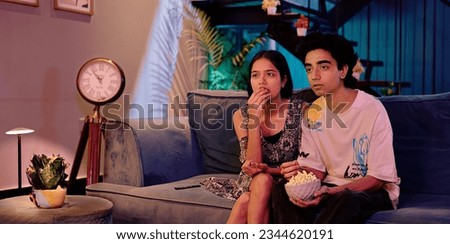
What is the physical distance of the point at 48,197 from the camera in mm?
2057

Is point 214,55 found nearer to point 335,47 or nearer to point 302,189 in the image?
point 335,47

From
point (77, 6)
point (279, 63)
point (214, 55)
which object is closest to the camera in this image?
point (279, 63)

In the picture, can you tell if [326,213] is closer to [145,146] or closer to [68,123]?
[145,146]

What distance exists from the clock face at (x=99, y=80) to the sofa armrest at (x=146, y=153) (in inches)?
19.7

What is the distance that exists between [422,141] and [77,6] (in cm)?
289

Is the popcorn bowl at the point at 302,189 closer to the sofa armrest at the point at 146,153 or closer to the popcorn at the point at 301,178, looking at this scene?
the popcorn at the point at 301,178

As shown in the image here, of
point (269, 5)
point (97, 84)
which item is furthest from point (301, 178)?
point (269, 5)

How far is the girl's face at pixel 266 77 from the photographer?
2.18m

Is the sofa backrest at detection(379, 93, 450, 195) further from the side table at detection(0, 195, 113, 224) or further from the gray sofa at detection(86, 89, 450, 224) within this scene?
the side table at detection(0, 195, 113, 224)

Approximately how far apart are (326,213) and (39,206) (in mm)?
1002

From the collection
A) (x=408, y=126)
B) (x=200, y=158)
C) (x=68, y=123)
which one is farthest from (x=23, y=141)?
(x=408, y=126)

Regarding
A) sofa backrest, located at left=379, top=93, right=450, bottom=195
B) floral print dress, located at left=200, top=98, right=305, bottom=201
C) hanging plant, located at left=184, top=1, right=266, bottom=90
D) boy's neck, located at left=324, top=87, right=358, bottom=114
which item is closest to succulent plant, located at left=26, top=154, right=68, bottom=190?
floral print dress, located at left=200, top=98, right=305, bottom=201

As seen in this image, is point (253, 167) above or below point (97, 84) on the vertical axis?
below

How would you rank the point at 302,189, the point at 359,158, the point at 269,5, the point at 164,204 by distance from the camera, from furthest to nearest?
the point at 269,5
the point at 164,204
the point at 359,158
the point at 302,189
